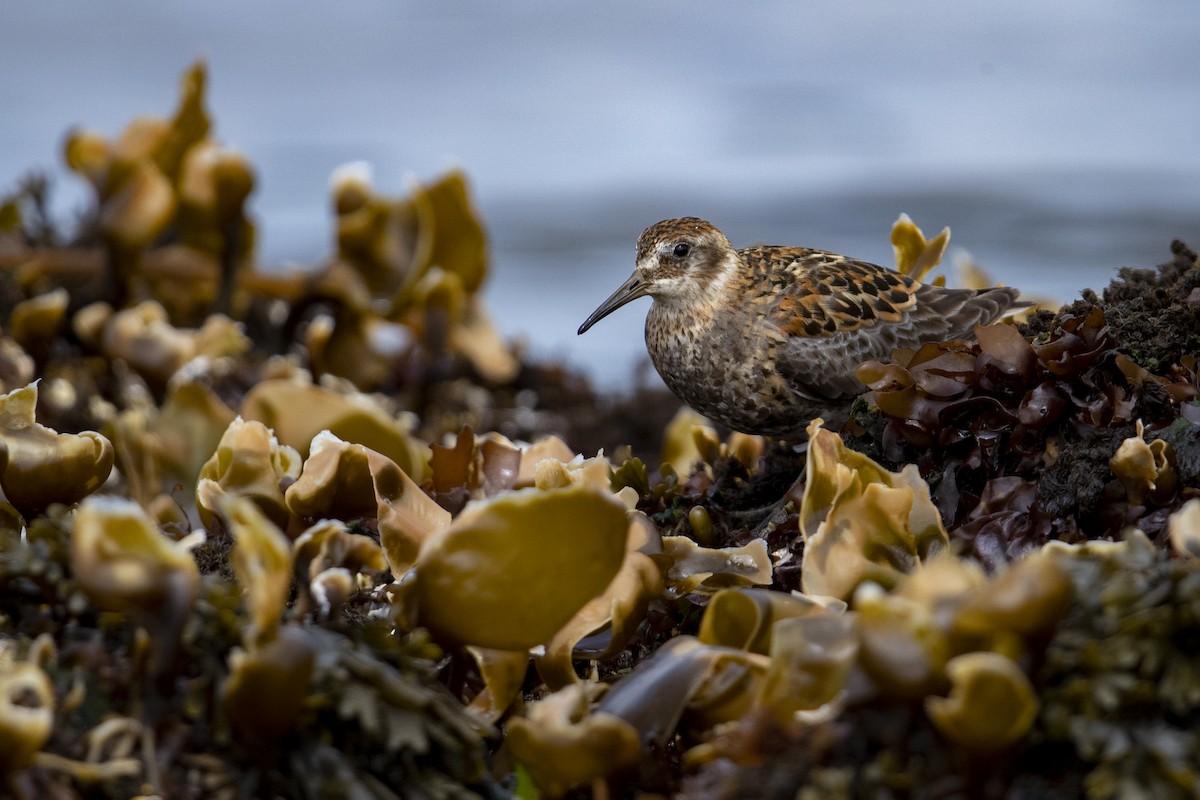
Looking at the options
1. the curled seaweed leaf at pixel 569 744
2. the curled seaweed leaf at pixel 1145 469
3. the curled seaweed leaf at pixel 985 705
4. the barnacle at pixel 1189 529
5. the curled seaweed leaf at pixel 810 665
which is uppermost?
the barnacle at pixel 1189 529

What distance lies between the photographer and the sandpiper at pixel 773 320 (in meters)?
3.01

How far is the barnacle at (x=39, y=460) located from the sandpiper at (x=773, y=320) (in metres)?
1.48

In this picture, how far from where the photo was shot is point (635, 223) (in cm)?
726

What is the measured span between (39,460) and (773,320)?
5.96 ft

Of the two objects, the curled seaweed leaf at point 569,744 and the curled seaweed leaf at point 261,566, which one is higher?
the curled seaweed leaf at point 261,566

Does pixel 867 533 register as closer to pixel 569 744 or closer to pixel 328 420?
pixel 569 744

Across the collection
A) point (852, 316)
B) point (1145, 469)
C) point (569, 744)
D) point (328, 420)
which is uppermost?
point (1145, 469)

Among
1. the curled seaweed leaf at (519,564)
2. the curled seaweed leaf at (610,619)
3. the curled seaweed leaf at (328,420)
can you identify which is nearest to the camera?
the curled seaweed leaf at (519,564)

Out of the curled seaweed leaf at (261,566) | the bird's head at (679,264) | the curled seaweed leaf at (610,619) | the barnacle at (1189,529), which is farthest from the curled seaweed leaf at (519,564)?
the bird's head at (679,264)

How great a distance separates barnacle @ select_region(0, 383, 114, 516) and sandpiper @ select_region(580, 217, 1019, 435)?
1479 mm

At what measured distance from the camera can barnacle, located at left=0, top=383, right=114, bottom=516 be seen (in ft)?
5.77

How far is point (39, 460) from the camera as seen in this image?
176 centimetres

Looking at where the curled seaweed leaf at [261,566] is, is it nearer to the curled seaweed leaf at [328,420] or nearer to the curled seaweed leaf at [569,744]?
the curled seaweed leaf at [569,744]

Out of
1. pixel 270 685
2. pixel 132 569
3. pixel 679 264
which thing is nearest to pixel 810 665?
pixel 270 685
